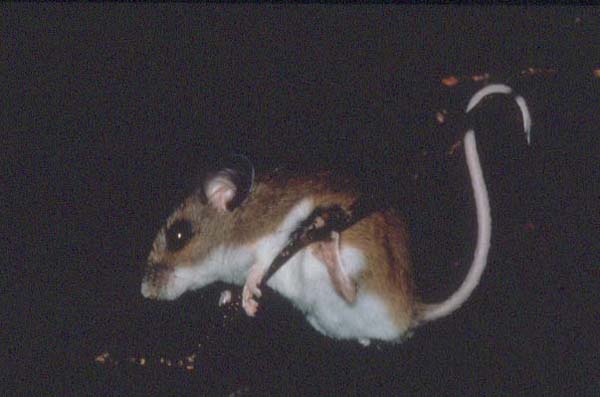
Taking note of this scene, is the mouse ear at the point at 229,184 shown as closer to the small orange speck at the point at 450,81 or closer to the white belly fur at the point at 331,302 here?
the white belly fur at the point at 331,302

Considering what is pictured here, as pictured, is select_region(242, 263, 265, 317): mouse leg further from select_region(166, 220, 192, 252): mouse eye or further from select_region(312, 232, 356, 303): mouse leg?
select_region(166, 220, 192, 252): mouse eye

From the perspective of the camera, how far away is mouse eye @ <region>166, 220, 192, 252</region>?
1576 mm

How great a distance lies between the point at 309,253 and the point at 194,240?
452 mm

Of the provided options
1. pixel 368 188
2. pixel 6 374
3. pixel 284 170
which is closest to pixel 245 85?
pixel 284 170

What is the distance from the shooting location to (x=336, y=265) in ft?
4.19

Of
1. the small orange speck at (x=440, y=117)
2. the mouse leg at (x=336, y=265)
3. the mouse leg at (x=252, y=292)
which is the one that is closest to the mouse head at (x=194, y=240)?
the mouse leg at (x=252, y=292)

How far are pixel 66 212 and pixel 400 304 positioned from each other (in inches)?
43.9

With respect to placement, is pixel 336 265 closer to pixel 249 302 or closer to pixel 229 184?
pixel 249 302

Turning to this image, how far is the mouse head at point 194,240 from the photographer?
1.47 meters

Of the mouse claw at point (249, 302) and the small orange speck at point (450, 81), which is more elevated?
the small orange speck at point (450, 81)

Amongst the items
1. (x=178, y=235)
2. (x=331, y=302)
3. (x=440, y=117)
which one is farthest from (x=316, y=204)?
(x=178, y=235)

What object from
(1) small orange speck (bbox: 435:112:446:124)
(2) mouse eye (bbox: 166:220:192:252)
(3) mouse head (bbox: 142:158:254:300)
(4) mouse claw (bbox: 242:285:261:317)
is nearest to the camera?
(1) small orange speck (bbox: 435:112:446:124)

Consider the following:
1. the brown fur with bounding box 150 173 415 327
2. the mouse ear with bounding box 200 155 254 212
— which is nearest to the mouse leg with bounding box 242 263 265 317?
the brown fur with bounding box 150 173 415 327

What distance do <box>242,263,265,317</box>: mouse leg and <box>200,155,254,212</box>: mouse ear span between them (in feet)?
0.78
